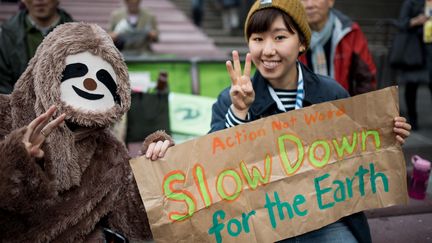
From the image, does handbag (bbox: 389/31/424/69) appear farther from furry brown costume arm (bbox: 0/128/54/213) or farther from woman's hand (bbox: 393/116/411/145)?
furry brown costume arm (bbox: 0/128/54/213)

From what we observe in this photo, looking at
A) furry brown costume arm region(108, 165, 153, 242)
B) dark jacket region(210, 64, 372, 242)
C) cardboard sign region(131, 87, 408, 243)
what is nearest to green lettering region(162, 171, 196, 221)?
cardboard sign region(131, 87, 408, 243)

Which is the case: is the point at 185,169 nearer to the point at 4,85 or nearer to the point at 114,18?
the point at 4,85

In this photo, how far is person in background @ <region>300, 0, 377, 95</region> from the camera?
124 inches

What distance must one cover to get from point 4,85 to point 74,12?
559cm

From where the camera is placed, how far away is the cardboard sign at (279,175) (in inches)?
67.6

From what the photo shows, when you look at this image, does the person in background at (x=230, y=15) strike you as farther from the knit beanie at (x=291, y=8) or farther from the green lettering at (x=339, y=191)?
the green lettering at (x=339, y=191)

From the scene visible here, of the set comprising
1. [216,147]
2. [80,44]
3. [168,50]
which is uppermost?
[80,44]

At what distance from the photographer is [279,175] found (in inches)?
72.1

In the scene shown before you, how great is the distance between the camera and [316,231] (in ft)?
6.32

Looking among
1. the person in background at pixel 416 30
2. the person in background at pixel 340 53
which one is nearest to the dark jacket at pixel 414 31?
the person in background at pixel 416 30

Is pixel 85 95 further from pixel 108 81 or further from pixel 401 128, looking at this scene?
pixel 401 128

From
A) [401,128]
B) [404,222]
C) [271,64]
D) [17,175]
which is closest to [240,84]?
[271,64]

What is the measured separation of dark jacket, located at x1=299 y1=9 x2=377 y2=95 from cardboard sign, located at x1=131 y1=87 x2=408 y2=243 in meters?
1.26

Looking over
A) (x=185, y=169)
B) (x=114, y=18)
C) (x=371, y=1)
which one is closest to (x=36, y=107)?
(x=185, y=169)
